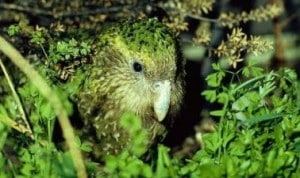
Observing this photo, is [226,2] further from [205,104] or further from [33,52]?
[33,52]

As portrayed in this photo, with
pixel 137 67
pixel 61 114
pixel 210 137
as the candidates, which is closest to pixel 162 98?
pixel 137 67

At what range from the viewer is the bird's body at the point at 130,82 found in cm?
358

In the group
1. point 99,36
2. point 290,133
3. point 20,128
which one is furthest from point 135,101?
point 290,133

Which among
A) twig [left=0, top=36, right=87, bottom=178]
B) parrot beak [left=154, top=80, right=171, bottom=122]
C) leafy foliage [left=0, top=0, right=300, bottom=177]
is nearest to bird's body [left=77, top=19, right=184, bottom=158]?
parrot beak [left=154, top=80, right=171, bottom=122]

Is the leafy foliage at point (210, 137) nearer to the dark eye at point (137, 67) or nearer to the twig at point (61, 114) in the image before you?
the twig at point (61, 114)

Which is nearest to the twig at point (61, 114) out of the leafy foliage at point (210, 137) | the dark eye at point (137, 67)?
the leafy foliage at point (210, 137)

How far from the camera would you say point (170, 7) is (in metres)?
4.24

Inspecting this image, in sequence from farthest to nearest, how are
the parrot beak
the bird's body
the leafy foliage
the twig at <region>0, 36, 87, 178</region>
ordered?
the bird's body
the parrot beak
the leafy foliage
the twig at <region>0, 36, 87, 178</region>

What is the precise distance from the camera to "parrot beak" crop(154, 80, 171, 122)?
347 cm

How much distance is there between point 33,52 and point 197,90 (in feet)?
4.85

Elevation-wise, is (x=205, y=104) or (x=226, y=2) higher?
(x=226, y=2)

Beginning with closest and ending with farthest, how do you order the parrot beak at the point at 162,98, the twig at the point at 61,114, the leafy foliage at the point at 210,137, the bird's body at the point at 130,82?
the twig at the point at 61,114, the leafy foliage at the point at 210,137, the parrot beak at the point at 162,98, the bird's body at the point at 130,82

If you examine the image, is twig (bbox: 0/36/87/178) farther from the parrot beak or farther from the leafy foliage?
the parrot beak

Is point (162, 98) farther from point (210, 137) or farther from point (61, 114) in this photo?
point (61, 114)
